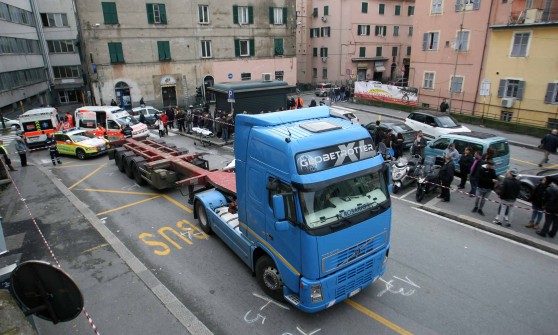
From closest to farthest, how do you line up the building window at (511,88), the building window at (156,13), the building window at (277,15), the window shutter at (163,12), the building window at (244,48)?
the building window at (511,88) → the building window at (156,13) → the window shutter at (163,12) → the building window at (244,48) → the building window at (277,15)

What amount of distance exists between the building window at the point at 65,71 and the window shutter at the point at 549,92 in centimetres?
5311

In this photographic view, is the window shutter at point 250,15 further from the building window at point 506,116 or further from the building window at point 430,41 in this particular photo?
the building window at point 506,116

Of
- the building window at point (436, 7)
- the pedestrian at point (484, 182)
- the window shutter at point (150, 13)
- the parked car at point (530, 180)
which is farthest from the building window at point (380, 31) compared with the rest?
the pedestrian at point (484, 182)

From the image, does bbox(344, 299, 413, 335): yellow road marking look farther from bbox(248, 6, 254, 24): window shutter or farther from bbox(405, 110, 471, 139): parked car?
bbox(248, 6, 254, 24): window shutter

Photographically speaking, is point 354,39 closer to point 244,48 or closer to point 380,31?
point 380,31

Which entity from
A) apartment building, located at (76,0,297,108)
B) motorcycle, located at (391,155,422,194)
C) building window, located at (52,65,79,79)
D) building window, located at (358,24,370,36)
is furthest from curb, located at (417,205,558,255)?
building window, located at (52,65,79,79)

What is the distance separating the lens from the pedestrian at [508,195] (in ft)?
31.2

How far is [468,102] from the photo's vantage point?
28797 mm

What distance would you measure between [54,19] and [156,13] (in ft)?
76.7

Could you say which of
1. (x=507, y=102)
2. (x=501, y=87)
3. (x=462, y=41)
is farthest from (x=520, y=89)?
(x=462, y=41)

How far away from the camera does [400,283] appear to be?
7621 millimetres

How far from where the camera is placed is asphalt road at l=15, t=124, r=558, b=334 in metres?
6.49

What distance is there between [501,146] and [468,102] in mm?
18107

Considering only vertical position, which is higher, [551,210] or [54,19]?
[54,19]
